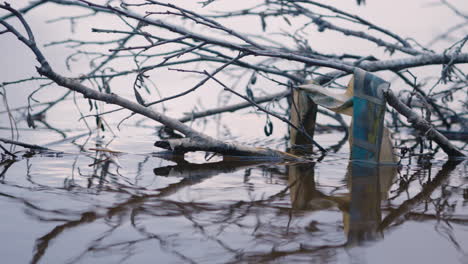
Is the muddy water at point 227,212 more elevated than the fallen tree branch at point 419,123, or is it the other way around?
the fallen tree branch at point 419,123

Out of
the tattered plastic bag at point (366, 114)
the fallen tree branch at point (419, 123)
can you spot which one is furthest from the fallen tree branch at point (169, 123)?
the fallen tree branch at point (419, 123)

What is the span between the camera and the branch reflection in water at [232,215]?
1.02m

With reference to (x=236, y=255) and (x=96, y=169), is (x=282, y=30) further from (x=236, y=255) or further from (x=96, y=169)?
(x=236, y=255)

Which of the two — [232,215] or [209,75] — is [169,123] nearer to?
[209,75]

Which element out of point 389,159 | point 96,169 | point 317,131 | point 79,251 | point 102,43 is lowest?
point 79,251

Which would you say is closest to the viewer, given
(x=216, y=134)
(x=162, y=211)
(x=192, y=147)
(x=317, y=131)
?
(x=162, y=211)

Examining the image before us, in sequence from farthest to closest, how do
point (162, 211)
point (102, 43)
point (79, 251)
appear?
point (102, 43) → point (162, 211) → point (79, 251)

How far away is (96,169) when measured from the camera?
1.99 meters

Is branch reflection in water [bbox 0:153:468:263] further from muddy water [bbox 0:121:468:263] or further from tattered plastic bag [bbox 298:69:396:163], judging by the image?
tattered plastic bag [bbox 298:69:396:163]

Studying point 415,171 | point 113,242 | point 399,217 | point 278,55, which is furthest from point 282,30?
point 113,242

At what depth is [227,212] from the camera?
133cm

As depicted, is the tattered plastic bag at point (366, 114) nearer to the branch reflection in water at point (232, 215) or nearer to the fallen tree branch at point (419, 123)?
the fallen tree branch at point (419, 123)

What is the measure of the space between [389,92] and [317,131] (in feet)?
6.77

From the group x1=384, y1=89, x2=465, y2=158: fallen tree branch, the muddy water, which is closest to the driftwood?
x1=384, y1=89, x2=465, y2=158: fallen tree branch
